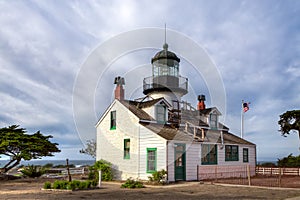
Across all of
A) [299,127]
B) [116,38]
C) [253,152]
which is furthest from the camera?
[299,127]

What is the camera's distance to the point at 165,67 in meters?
26.2

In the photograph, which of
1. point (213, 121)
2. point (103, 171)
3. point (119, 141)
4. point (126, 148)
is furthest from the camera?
point (213, 121)

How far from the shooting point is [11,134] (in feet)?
71.0

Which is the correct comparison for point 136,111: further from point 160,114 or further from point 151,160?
point 151,160

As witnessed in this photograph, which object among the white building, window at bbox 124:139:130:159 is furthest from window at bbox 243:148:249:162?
window at bbox 124:139:130:159

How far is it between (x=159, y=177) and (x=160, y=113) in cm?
556

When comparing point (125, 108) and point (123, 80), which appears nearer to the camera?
point (125, 108)

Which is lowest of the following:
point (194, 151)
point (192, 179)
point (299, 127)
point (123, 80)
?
point (192, 179)

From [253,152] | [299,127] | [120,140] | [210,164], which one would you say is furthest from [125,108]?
[299,127]

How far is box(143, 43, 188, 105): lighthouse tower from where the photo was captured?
2564 centimetres

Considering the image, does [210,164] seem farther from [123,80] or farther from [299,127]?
[299,127]

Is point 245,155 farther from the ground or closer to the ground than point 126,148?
closer to the ground

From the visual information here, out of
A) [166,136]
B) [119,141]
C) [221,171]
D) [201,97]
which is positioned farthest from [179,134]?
[201,97]

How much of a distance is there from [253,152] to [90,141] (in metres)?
14.5
